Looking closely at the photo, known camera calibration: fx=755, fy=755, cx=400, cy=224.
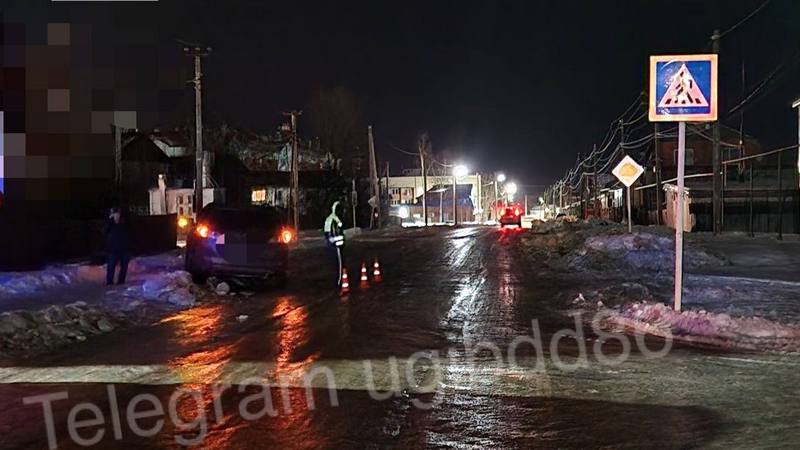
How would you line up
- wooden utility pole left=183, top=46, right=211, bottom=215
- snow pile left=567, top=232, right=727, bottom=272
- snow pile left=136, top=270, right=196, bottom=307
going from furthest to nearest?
1. wooden utility pole left=183, top=46, right=211, bottom=215
2. snow pile left=567, top=232, right=727, bottom=272
3. snow pile left=136, top=270, right=196, bottom=307

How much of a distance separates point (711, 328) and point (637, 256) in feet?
33.8

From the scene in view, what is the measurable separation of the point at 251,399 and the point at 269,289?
9.58 meters

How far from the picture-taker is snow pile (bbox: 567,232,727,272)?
63.7ft

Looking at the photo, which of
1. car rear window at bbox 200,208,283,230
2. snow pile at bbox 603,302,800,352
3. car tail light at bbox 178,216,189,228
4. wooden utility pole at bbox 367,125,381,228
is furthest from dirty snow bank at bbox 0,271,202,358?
wooden utility pole at bbox 367,125,381,228

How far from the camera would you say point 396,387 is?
7496 millimetres

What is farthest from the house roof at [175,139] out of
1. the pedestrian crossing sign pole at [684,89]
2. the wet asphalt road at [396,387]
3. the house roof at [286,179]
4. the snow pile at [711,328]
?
the snow pile at [711,328]

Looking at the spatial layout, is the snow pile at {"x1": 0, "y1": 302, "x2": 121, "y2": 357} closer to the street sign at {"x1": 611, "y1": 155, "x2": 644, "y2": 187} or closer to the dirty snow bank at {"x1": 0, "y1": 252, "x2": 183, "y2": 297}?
the dirty snow bank at {"x1": 0, "y1": 252, "x2": 183, "y2": 297}

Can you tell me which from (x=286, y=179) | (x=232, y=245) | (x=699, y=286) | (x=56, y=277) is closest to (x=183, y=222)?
(x=56, y=277)

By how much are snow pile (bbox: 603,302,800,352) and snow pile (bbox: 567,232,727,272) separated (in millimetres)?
7722

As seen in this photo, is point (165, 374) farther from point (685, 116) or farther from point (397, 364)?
point (685, 116)

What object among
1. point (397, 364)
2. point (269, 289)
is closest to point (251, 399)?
point (397, 364)

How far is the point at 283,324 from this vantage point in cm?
1174

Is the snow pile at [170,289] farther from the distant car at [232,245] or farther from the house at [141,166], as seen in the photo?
the house at [141,166]

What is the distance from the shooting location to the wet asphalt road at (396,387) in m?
5.93
